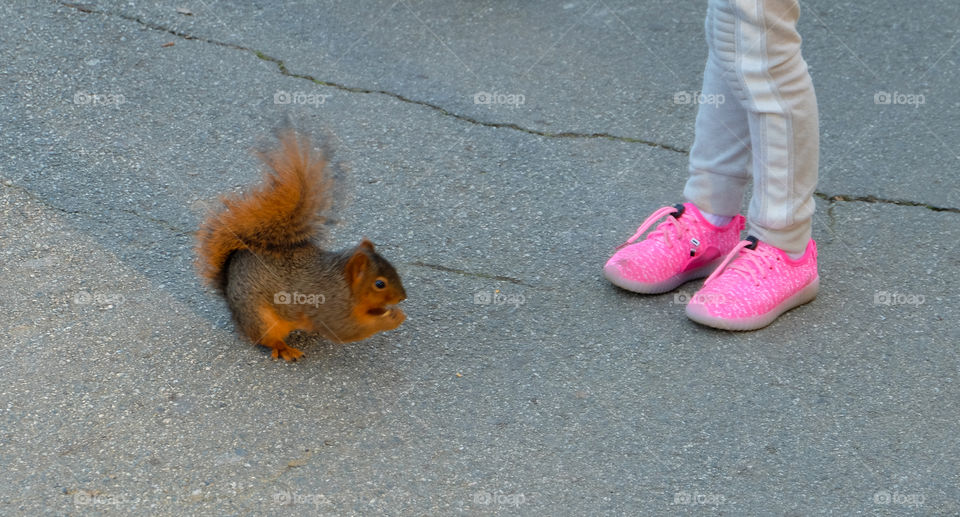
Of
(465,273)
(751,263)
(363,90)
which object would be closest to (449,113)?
(363,90)

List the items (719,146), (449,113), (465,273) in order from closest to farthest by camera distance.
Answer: (719,146)
(465,273)
(449,113)

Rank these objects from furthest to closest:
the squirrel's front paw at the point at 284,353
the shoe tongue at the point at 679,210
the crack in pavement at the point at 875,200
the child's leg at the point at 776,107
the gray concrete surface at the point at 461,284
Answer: the crack in pavement at the point at 875,200, the shoe tongue at the point at 679,210, the squirrel's front paw at the point at 284,353, the child's leg at the point at 776,107, the gray concrete surface at the point at 461,284

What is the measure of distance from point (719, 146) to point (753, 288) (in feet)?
1.47

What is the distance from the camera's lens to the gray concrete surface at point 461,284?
2451 millimetres

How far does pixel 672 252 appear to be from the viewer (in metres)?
3.18

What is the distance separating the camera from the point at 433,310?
3051 millimetres

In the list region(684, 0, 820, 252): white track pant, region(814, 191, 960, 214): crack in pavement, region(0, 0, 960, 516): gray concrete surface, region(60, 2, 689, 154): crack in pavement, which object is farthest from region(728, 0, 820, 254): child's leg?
region(60, 2, 689, 154): crack in pavement

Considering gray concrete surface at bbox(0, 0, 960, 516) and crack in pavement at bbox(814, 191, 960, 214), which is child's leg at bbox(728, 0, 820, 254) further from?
crack in pavement at bbox(814, 191, 960, 214)

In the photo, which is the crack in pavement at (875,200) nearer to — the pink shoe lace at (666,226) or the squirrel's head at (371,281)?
the pink shoe lace at (666,226)

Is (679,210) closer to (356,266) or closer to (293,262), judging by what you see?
(356,266)

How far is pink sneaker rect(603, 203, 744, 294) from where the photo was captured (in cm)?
313

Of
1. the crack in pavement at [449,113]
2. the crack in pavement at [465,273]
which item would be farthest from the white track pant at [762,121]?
the crack in pavement at [449,113]

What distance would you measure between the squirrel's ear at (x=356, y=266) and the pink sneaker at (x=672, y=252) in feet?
2.83

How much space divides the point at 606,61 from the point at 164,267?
7.49ft
